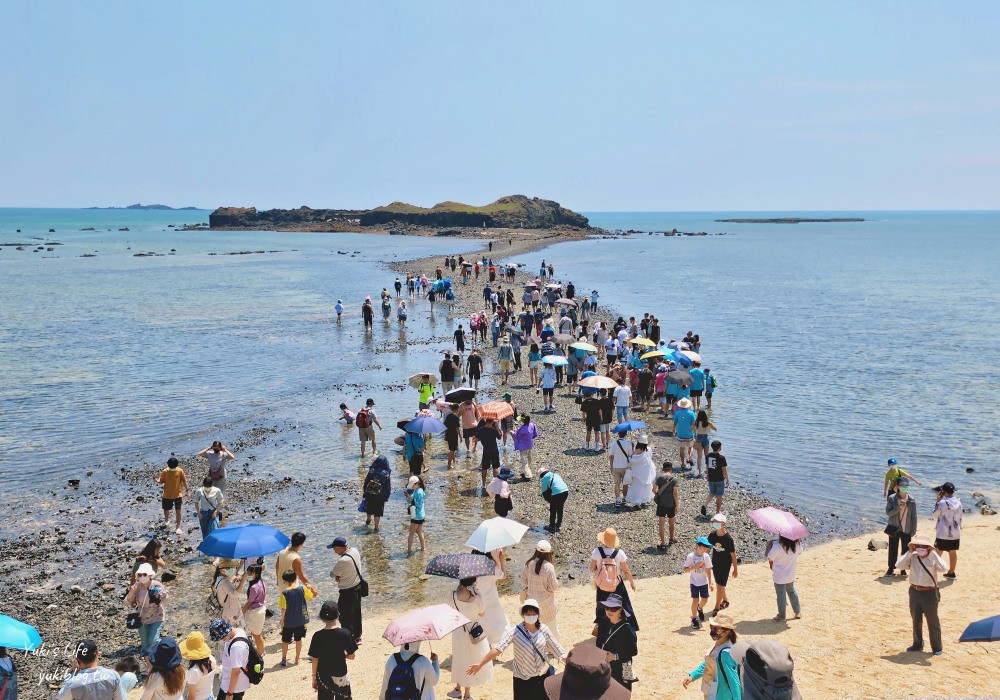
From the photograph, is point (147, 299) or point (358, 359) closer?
point (358, 359)

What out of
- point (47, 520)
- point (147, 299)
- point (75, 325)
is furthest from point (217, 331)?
point (47, 520)

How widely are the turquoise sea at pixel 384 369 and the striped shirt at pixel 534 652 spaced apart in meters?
9.43

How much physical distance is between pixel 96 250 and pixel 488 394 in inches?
4757

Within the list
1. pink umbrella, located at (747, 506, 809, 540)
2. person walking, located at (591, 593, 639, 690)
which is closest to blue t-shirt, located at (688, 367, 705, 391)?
pink umbrella, located at (747, 506, 809, 540)

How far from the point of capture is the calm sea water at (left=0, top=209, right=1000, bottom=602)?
20.8 m

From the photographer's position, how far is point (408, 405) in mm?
26281

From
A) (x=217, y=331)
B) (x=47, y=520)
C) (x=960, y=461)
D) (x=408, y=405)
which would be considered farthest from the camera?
(x=217, y=331)

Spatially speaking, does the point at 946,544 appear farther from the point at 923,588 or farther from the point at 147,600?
the point at 147,600

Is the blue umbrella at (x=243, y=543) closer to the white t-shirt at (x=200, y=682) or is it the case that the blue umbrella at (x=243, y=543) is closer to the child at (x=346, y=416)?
the white t-shirt at (x=200, y=682)

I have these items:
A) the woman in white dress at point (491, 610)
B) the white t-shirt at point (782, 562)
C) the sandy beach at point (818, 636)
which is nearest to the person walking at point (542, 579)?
the woman in white dress at point (491, 610)

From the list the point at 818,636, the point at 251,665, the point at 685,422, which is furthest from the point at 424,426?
the point at 251,665

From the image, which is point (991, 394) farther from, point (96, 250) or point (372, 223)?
point (372, 223)

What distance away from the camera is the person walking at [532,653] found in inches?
310

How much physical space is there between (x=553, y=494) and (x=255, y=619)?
6.21m
